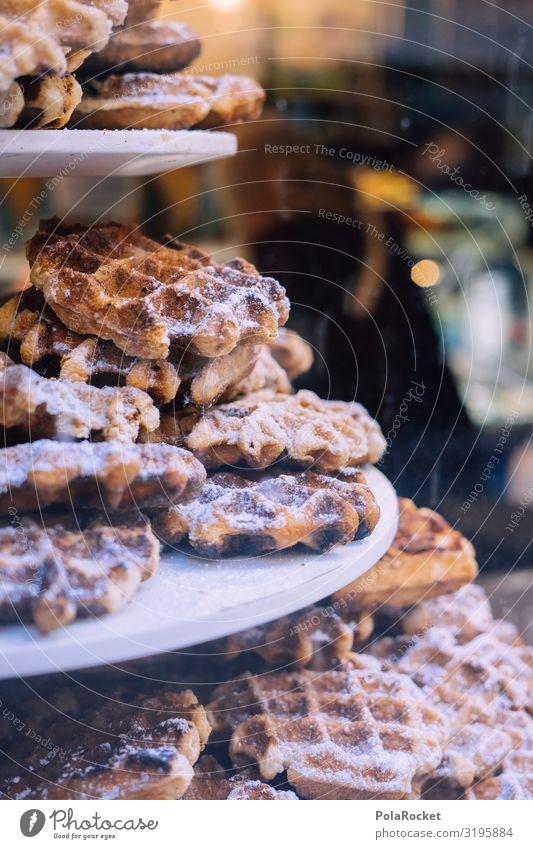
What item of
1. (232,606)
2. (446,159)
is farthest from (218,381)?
(446,159)

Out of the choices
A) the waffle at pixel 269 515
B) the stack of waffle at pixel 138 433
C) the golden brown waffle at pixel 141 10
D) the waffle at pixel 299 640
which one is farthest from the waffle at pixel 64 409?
the golden brown waffle at pixel 141 10

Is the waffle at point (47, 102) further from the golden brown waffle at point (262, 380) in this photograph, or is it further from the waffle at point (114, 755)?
the waffle at point (114, 755)

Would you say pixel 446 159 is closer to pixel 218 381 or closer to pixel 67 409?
pixel 218 381

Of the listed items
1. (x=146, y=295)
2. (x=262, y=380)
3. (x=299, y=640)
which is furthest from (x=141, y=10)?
(x=299, y=640)

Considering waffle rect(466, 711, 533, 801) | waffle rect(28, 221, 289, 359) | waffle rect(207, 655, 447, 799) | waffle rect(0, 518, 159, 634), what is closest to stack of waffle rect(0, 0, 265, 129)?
waffle rect(28, 221, 289, 359)

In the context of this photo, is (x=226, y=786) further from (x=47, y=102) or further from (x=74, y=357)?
(x=47, y=102)

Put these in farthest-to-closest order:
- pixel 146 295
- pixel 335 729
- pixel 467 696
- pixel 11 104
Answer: pixel 467 696 < pixel 335 729 < pixel 146 295 < pixel 11 104

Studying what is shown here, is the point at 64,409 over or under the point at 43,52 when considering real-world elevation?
under

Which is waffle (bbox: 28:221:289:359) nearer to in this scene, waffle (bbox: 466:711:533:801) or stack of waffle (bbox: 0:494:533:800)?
stack of waffle (bbox: 0:494:533:800)
